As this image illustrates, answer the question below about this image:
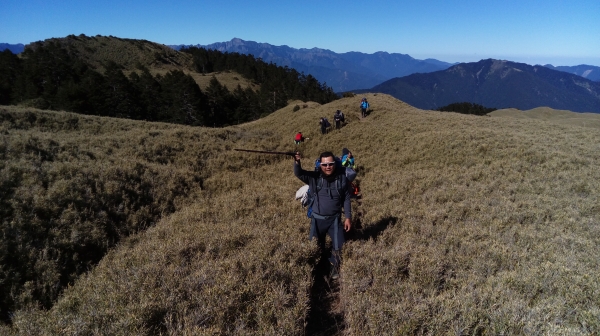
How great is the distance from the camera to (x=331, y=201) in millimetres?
5426

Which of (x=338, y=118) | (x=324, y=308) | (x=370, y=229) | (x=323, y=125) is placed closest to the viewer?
(x=324, y=308)

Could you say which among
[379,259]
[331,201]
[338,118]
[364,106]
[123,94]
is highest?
[123,94]

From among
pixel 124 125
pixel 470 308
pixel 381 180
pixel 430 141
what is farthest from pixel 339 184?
pixel 124 125

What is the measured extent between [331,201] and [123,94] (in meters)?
51.7

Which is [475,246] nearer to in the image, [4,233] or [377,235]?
[377,235]

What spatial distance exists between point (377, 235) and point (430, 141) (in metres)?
11.3

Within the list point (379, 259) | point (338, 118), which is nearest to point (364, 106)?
point (338, 118)

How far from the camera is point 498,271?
4773 mm

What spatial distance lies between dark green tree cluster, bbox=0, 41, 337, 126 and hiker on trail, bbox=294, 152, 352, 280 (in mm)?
47176

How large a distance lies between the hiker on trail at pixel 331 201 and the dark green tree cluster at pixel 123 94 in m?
47.2

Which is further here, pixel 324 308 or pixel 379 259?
pixel 379 259

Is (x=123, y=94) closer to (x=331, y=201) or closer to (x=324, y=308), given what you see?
(x=331, y=201)

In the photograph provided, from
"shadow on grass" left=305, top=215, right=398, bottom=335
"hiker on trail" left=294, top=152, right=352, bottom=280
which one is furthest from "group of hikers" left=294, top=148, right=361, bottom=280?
"shadow on grass" left=305, top=215, right=398, bottom=335

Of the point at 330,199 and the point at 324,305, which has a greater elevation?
the point at 330,199
